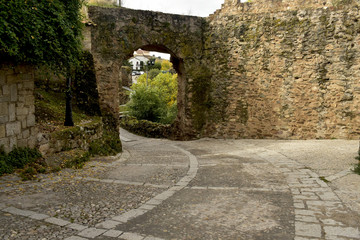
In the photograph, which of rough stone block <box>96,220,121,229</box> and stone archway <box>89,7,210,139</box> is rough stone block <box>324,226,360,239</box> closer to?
rough stone block <box>96,220,121,229</box>

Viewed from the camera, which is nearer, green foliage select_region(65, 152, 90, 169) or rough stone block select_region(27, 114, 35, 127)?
rough stone block select_region(27, 114, 35, 127)

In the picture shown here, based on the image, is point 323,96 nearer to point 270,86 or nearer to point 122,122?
point 270,86

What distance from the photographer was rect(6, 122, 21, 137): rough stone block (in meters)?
5.81

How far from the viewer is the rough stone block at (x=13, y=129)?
5809 mm

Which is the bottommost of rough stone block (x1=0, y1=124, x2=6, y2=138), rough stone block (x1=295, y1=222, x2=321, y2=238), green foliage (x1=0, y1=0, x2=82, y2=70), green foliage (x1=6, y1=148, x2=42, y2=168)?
rough stone block (x1=295, y1=222, x2=321, y2=238)

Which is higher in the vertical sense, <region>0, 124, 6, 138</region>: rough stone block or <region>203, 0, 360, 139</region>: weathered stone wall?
<region>203, 0, 360, 139</region>: weathered stone wall

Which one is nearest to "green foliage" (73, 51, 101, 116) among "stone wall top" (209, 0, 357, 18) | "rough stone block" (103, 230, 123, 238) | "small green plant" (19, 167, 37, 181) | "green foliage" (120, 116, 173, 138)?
"small green plant" (19, 167, 37, 181)

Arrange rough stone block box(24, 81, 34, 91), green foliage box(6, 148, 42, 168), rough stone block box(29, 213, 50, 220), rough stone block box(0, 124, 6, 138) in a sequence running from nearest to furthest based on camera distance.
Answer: rough stone block box(29, 213, 50, 220) < rough stone block box(0, 124, 6, 138) < green foliage box(6, 148, 42, 168) < rough stone block box(24, 81, 34, 91)

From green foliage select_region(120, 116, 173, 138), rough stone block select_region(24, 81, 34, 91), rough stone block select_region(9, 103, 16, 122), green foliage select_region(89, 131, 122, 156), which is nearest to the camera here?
rough stone block select_region(9, 103, 16, 122)

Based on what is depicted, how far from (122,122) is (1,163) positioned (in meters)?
17.0

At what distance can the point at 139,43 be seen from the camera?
37.9 feet

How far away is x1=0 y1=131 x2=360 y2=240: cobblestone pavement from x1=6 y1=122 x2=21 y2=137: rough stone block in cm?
98

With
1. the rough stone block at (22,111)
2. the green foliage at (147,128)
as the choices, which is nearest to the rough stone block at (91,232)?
the rough stone block at (22,111)

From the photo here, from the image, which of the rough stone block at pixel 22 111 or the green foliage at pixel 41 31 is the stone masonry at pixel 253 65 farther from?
the rough stone block at pixel 22 111
